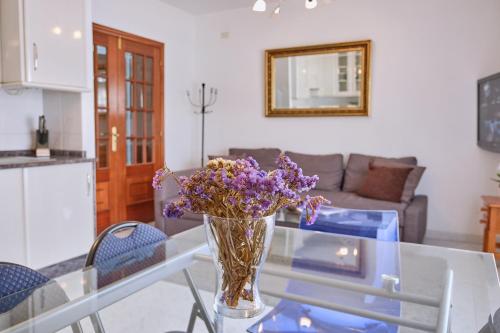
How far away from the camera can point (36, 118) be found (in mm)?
3846

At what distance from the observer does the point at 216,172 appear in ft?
3.71

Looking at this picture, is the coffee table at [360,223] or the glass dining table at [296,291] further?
the coffee table at [360,223]

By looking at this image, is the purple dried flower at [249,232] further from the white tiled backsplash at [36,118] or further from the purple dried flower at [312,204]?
the white tiled backsplash at [36,118]

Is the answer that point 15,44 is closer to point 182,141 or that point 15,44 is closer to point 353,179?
point 182,141

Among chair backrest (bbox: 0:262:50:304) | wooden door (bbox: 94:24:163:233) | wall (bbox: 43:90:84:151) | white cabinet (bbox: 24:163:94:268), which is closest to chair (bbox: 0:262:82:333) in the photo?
chair backrest (bbox: 0:262:50:304)

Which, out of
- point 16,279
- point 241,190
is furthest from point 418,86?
point 16,279

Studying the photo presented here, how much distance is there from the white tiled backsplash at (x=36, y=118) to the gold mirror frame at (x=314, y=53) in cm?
224

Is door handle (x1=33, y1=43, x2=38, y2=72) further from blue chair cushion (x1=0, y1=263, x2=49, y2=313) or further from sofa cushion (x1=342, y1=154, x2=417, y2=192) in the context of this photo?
sofa cushion (x1=342, y1=154, x2=417, y2=192)

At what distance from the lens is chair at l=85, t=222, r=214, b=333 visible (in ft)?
5.25

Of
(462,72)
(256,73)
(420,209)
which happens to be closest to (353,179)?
(420,209)

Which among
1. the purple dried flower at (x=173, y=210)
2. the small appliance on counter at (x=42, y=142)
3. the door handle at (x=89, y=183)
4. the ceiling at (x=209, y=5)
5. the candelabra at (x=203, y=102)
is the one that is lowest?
the door handle at (x=89, y=183)

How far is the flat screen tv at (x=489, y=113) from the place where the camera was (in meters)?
3.46

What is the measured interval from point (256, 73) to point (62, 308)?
4262mm

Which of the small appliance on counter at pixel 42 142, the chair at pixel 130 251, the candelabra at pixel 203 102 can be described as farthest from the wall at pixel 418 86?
the chair at pixel 130 251
